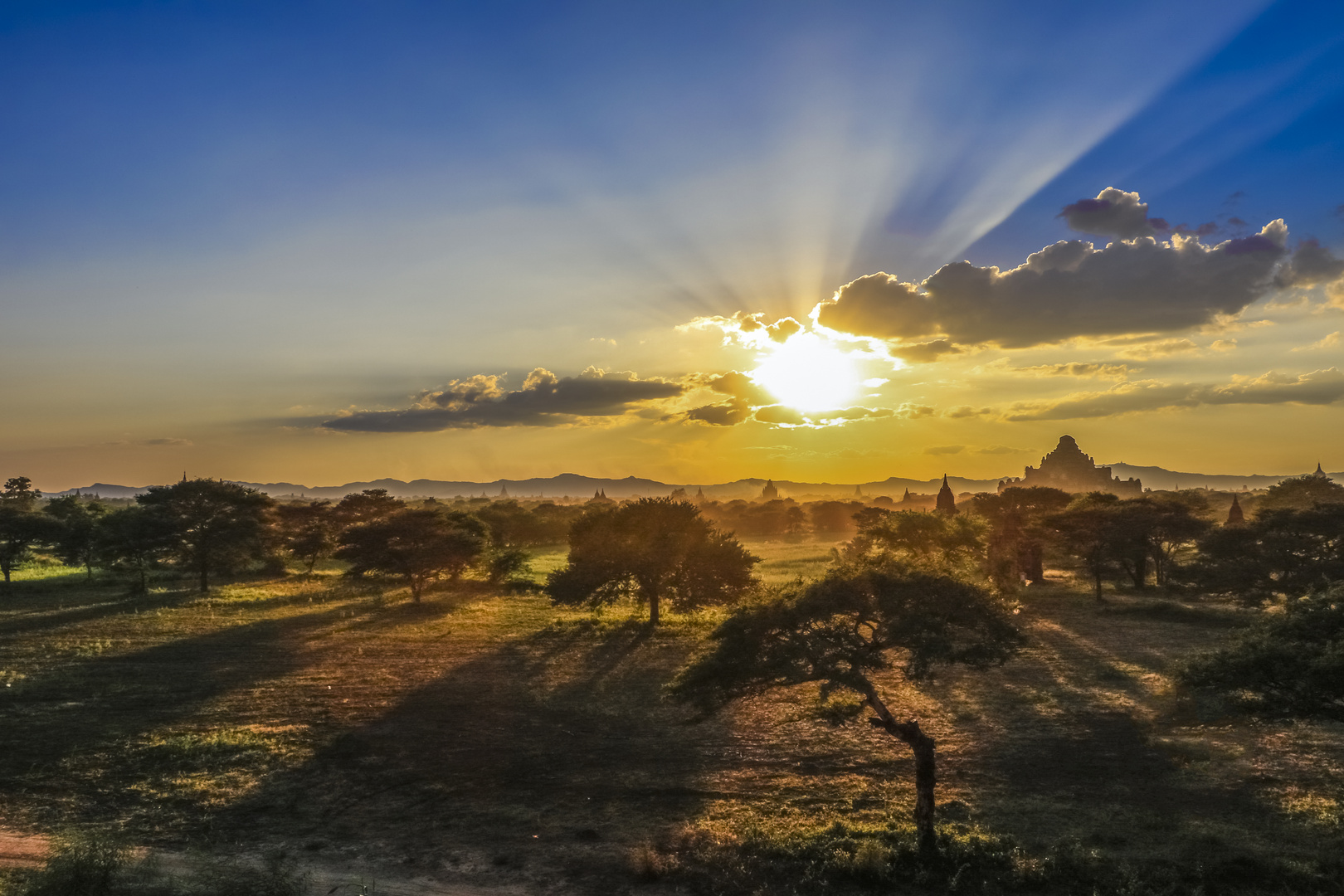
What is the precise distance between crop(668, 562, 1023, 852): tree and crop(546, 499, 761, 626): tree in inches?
972

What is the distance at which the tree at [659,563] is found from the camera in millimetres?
43406

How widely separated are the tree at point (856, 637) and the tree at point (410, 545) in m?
39.4

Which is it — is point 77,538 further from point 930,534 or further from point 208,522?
point 930,534

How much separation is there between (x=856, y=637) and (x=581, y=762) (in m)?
9.98

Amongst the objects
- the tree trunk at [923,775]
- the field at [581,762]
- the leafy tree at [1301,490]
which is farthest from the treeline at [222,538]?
the leafy tree at [1301,490]

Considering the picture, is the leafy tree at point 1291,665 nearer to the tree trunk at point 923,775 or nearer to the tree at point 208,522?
the tree trunk at point 923,775

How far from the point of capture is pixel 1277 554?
3962cm

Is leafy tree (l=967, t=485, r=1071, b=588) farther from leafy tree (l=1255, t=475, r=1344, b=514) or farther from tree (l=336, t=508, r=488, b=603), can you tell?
tree (l=336, t=508, r=488, b=603)

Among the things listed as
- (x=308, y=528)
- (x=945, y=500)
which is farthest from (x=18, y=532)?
(x=945, y=500)

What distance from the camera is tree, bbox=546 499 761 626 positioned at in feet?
142

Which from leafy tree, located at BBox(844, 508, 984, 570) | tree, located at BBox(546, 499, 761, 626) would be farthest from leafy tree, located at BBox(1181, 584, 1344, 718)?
leafy tree, located at BBox(844, 508, 984, 570)

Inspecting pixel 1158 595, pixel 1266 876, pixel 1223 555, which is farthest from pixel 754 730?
pixel 1158 595

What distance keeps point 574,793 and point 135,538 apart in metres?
49.5

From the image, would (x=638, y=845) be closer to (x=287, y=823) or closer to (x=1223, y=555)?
(x=287, y=823)
